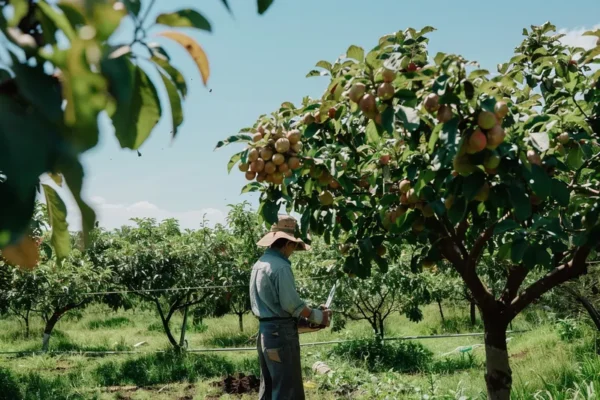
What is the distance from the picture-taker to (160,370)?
7230 mm

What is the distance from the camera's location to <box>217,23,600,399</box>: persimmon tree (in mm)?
1669

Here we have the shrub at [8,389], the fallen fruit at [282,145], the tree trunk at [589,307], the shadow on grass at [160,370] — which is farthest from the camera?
the shadow on grass at [160,370]

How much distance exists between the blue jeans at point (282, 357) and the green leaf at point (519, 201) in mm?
2133

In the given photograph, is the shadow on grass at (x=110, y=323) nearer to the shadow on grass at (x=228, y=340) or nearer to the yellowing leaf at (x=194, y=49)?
the shadow on grass at (x=228, y=340)

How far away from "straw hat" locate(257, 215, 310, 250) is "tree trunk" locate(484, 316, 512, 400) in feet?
4.65

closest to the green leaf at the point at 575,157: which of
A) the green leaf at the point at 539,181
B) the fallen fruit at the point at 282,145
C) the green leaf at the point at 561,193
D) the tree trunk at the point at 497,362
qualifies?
the green leaf at the point at 561,193

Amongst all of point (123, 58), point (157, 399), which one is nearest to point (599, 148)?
point (123, 58)

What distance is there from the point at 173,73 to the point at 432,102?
4.05 ft

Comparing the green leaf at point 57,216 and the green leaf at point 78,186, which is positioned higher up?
the green leaf at point 57,216

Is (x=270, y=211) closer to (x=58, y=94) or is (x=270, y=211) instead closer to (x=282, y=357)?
(x=282, y=357)

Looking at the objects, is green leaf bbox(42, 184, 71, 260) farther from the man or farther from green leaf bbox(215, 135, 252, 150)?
the man

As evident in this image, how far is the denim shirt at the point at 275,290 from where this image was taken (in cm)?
345

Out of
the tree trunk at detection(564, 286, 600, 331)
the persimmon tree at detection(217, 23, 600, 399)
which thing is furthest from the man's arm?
the tree trunk at detection(564, 286, 600, 331)

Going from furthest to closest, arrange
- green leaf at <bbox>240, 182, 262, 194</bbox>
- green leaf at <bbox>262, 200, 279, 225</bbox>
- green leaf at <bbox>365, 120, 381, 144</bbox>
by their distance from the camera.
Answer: green leaf at <bbox>240, 182, 262, 194</bbox> < green leaf at <bbox>262, 200, 279, 225</bbox> < green leaf at <bbox>365, 120, 381, 144</bbox>
